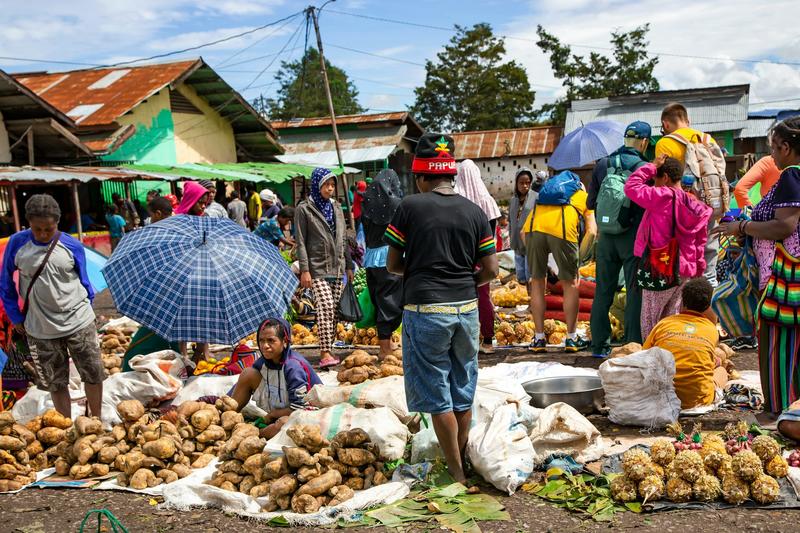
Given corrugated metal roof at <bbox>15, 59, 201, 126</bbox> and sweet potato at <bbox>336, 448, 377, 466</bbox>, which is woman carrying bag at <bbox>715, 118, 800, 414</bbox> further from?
corrugated metal roof at <bbox>15, 59, 201, 126</bbox>

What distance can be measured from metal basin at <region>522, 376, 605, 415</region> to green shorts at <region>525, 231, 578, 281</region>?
1.89 meters

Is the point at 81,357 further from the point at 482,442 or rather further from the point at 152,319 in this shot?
the point at 482,442

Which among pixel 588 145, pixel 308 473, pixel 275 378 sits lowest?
pixel 308 473

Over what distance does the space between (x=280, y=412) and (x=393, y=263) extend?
1.60 metres

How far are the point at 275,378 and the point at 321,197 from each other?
2575mm

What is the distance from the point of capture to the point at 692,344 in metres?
4.89

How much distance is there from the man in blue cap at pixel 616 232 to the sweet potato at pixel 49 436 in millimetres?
4672

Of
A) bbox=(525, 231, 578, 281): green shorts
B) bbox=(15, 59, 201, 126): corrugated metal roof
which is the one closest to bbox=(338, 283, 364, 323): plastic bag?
bbox=(525, 231, 578, 281): green shorts

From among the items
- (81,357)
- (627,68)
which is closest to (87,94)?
(81,357)

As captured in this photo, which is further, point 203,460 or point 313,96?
point 313,96

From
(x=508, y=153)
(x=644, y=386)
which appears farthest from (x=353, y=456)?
(x=508, y=153)

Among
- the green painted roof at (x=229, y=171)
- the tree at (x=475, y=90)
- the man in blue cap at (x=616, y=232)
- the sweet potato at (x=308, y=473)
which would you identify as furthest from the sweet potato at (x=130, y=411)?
the tree at (x=475, y=90)

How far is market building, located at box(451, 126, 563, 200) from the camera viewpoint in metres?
32.6

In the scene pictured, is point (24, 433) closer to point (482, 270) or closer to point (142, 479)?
point (142, 479)
